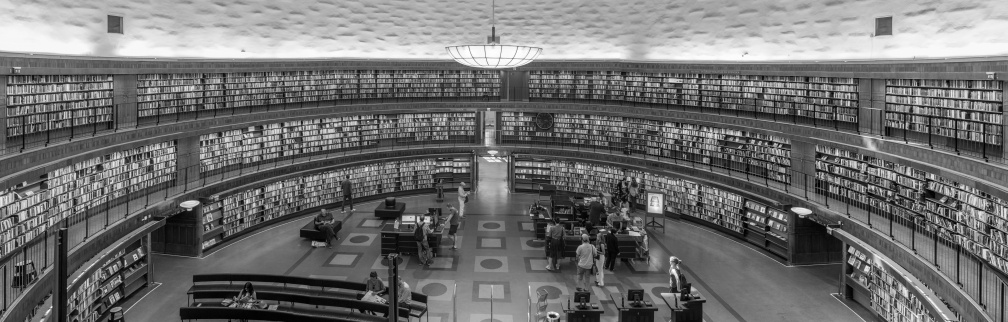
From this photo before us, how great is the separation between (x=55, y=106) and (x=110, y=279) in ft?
9.52

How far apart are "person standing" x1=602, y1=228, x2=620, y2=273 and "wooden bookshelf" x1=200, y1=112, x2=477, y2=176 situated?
27.5ft

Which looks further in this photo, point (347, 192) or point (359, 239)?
point (347, 192)

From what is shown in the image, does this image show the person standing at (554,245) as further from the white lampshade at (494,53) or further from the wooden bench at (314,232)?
the wooden bench at (314,232)

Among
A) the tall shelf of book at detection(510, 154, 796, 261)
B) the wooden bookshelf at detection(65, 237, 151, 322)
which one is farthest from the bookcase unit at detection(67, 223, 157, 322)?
the tall shelf of book at detection(510, 154, 796, 261)

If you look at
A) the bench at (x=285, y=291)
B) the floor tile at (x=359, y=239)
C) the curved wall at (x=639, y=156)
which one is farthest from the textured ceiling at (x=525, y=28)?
the floor tile at (x=359, y=239)

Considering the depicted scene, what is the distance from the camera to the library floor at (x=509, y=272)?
10.8 metres

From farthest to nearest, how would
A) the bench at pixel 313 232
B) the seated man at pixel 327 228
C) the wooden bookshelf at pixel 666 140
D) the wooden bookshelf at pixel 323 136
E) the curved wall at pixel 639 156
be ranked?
1. the wooden bookshelf at pixel 323 136
2. the wooden bookshelf at pixel 666 140
3. the bench at pixel 313 232
4. the seated man at pixel 327 228
5. the curved wall at pixel 639 156

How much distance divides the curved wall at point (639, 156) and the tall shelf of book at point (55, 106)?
0.44m

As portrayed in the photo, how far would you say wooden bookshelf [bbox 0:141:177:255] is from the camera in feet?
29.9

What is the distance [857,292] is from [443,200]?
10793 mm

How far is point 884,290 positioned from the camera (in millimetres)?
10352

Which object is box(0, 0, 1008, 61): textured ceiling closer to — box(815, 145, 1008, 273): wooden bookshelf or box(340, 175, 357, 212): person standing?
box(815, 145, 1008, 273): wooden bookshelf

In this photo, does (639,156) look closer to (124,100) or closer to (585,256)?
(585,256)

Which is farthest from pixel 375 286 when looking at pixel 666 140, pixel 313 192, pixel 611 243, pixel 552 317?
pixel 666 140
